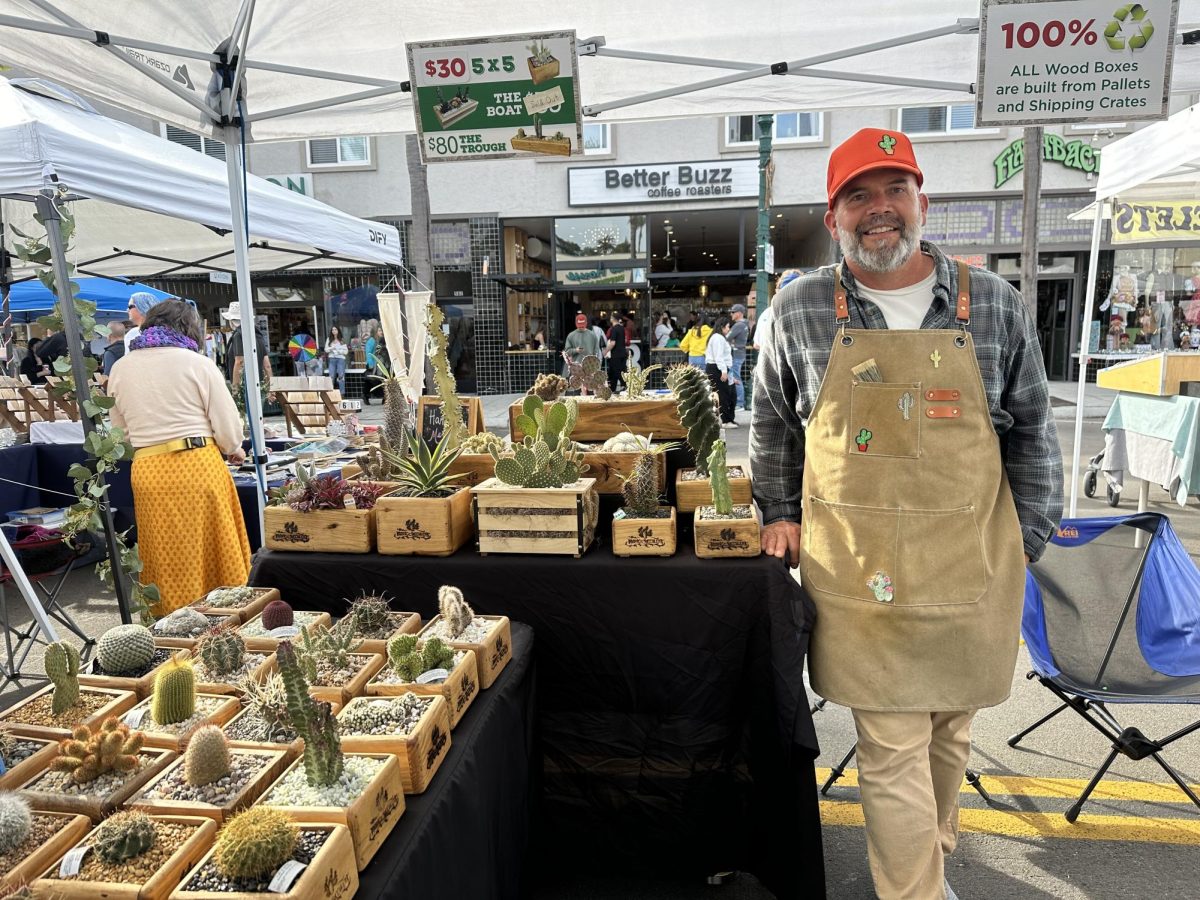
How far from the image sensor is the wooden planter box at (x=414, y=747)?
4.86ft

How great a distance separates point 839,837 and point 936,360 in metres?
1.67

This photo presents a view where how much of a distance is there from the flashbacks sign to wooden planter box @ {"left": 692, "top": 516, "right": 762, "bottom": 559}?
268 centimetres

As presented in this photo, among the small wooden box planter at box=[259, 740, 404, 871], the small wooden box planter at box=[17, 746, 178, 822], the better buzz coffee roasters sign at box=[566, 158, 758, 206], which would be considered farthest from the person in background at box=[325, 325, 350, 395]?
the small wooden box planter at box=[259, 740, 404, 871]

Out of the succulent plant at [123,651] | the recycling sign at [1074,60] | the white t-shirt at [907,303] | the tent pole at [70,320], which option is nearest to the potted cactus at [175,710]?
the succulent plant at [123,651]

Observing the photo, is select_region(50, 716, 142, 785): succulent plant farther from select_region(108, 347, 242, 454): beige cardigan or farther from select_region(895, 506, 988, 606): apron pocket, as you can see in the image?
select_region(108, 347, 242, 454): beige cardigan

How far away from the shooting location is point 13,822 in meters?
1.26

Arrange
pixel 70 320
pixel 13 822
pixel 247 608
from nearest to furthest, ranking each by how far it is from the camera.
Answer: pixel 13 822, pixel 247 608, pixel 70 320

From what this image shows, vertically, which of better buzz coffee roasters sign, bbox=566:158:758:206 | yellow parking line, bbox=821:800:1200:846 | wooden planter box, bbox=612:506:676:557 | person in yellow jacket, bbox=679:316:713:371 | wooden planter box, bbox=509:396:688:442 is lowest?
yellow parking line, bbox=821:800:1200:846

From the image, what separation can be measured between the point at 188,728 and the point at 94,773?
180 mm

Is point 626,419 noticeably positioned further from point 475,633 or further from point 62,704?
point 62,704

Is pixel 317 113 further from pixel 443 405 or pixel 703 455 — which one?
pixel 703 455

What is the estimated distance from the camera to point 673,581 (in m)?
2.23

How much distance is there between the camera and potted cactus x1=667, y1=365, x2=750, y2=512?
2.46 m

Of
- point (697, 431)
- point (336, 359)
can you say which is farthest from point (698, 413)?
point (336, 359)
